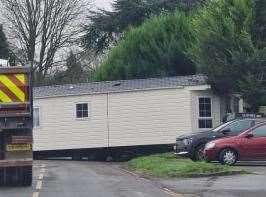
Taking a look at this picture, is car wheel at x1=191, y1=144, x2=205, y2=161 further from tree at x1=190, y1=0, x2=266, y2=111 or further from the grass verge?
tree at x1=190, y1=0, x2=266, y2=111

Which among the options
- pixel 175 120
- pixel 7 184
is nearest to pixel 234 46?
pixel 175 120

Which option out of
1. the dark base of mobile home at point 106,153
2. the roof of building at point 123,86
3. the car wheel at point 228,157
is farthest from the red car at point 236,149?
the dark base of mobile home at point 106,153

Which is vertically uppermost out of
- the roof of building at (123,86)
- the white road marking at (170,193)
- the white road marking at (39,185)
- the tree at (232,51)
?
the tree at (232,51)

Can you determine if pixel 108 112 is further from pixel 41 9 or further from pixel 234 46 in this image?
pixel 41 9

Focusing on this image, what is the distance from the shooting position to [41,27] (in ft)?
196

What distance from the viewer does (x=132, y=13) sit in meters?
57.4

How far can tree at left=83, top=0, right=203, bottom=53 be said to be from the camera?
2226 inches

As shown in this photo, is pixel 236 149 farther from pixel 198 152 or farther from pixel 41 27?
pixel 41 27

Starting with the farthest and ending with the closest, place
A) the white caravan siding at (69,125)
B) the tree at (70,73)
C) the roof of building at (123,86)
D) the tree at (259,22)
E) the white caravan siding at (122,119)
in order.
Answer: the tree at (70,73)
the white caravan siding at (69,125)
the roof of building at (123,86)
the white caravan siding at (122,119)
the tree at (259,22)

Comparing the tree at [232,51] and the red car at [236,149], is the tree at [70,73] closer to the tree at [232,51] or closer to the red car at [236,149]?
the tree at [232,51]

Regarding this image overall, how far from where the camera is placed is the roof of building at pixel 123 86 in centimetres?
3566

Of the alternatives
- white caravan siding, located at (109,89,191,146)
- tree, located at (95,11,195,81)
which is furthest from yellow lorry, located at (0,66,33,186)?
tree, located at (95,11,195,81)

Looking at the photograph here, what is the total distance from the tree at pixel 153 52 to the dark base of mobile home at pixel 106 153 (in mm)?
10938

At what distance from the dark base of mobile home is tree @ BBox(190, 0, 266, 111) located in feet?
13.6
